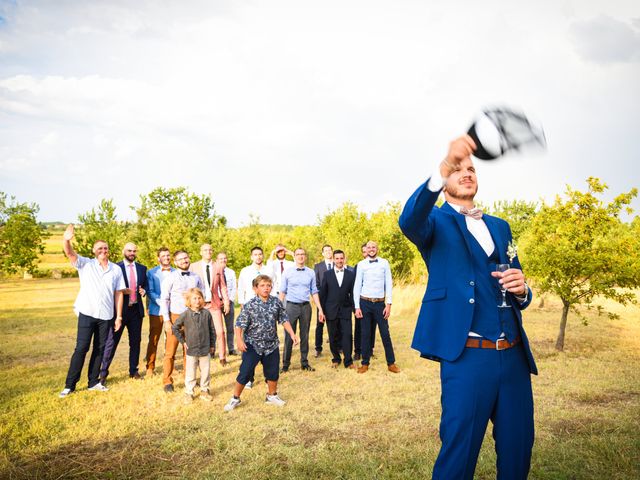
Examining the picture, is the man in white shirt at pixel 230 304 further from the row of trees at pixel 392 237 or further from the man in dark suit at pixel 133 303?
the row of trees at pixel 392 237

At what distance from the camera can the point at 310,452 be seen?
512 centimetres

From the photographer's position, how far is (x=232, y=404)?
22.2 feet

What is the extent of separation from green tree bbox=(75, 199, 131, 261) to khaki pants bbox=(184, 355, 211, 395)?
20.4 m

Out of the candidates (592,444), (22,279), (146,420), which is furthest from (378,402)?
(22,279)

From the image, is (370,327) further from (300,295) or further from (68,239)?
(68,239)

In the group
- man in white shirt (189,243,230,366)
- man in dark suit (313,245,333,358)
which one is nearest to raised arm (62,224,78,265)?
man in white shirt (189,243,230,366)

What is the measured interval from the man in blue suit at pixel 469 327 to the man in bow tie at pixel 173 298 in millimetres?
5867

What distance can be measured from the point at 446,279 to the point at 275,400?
190 inches

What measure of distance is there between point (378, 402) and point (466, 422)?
14.8ft

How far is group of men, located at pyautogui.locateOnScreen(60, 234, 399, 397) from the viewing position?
24.9ft

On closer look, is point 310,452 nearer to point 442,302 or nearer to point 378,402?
point 378,402

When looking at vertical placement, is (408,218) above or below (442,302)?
above

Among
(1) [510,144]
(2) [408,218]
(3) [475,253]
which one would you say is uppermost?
(1) [510,144]

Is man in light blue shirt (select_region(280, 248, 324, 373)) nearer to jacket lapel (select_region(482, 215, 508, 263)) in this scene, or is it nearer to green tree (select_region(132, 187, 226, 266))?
jacket lapel (select_region(482, 215, 508, 263))
